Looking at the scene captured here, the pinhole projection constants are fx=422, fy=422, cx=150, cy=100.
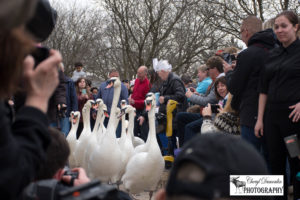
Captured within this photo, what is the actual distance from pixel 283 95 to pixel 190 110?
4.02 m

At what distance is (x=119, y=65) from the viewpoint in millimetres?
26844

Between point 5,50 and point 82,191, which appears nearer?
point 5,50

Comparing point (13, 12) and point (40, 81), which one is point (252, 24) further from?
point (13, 12)

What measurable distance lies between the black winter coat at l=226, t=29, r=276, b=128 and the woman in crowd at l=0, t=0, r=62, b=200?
3.26m

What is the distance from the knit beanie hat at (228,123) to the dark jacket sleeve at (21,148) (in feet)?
12.2

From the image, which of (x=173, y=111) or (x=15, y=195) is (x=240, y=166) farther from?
(x=173, y=111)

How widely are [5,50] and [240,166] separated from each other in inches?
29.6

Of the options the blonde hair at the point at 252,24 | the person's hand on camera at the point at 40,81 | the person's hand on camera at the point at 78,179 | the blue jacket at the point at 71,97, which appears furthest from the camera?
the blue jacket at the point at 71,97

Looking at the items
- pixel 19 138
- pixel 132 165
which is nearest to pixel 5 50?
pixel 19 138

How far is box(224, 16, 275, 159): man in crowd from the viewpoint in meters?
4.46

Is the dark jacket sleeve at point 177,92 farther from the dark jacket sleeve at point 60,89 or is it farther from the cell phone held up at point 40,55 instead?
the cell phone held up at point 40,55

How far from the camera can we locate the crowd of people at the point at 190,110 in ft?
3.91

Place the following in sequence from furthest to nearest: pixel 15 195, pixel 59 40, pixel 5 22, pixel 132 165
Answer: pixel 59 40 < pixel 132 165 < pixel 15 195 < pixel 5 22

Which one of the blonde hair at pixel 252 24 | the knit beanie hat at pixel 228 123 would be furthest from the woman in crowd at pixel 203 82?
the blonde hair at pixel 252 24
